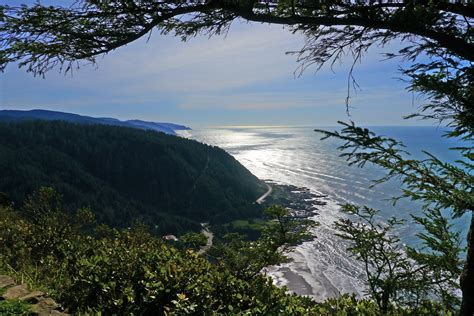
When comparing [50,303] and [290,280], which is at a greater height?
[50,303]

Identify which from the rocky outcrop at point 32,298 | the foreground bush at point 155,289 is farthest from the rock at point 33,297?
the foreground bush at point 155,289

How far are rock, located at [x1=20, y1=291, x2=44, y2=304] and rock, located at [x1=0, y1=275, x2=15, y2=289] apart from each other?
490mm

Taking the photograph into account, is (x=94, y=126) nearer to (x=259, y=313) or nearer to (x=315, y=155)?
(x=315, y=155)

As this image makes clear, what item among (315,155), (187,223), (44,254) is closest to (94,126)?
(187,223)

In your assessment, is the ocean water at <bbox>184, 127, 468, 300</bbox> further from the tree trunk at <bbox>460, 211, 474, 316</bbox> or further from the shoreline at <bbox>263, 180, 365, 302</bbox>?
→ the tree trunk at <bbox>460, 211, 474, 316</bbox>

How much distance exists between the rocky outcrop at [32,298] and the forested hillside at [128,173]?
2993 inches

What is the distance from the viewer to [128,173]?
4377 inches

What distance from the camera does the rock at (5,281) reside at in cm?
442

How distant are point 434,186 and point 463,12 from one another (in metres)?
1.49

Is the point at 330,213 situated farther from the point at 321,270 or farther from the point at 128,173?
the point at 128,173

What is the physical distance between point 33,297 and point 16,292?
1.17 feet

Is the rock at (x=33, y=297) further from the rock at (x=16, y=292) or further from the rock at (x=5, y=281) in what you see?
the rock at (x=5, y=281)

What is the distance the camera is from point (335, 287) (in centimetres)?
4222

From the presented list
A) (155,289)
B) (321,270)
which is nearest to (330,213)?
(321,270)
